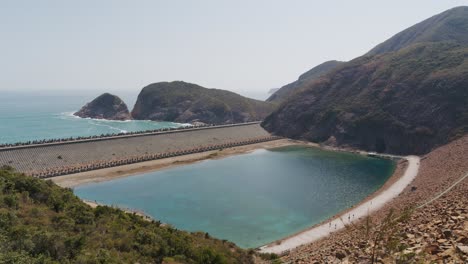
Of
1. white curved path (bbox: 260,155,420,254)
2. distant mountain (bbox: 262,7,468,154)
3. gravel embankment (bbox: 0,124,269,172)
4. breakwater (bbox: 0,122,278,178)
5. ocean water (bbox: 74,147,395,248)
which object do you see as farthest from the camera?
distant mountain (bbox: 262,7,468,154)

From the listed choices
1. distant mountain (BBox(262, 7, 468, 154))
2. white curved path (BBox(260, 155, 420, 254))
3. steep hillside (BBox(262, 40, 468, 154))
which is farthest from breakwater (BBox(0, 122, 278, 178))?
white curved path (BBox(260, 155, 420, 254))

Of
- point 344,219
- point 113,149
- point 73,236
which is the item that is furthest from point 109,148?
point 73,236

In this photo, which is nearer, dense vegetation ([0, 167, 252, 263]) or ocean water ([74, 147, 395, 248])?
dense vegetation ([0, 167, 252, 263])

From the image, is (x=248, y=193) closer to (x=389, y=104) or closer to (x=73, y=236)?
(x=73, y=236)

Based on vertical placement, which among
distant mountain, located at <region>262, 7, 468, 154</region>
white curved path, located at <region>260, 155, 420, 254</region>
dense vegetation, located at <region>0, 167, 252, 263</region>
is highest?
distant mountain, located at <region>262, 7, 468, 154</region>

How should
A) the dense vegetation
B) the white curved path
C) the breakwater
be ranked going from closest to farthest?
the dense vegetation < the white curved path < the breakwater

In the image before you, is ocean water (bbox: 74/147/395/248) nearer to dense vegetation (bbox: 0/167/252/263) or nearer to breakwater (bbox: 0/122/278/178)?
breakwater (bbox: 0/122/278/178)

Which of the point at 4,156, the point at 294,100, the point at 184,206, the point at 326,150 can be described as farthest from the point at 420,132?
the point at 4,156

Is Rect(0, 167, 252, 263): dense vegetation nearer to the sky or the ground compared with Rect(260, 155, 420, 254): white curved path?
nearer to the sky
